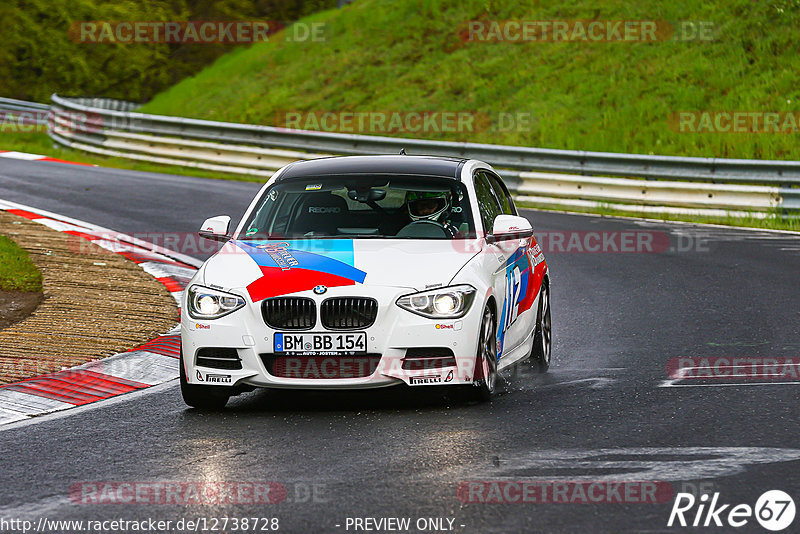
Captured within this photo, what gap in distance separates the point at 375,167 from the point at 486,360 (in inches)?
74.3

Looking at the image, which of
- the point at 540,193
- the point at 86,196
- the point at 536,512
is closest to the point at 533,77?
the point at 540,193

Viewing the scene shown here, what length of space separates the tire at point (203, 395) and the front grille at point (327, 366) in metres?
0.41

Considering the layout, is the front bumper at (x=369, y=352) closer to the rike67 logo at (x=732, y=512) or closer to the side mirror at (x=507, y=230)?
the side mirror at (x=507, y=230)

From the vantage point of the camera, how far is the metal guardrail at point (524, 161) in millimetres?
19375

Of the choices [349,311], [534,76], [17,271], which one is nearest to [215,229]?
[349,311]

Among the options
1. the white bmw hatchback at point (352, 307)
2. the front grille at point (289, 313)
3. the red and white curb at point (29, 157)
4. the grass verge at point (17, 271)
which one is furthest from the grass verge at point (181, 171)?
the front grille at point (289, 313)

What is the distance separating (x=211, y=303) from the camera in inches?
296

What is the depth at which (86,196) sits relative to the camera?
1978 centimetres

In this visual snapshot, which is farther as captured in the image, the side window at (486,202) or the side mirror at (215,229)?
the side window at (486,202)

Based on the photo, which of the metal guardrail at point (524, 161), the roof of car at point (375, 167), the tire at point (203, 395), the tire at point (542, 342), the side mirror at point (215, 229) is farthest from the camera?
the metal guardrail at point (524, 161)

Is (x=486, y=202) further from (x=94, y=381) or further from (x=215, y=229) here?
(x=94, y=381)

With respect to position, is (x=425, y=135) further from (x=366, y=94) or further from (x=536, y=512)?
(x=536, y=512)

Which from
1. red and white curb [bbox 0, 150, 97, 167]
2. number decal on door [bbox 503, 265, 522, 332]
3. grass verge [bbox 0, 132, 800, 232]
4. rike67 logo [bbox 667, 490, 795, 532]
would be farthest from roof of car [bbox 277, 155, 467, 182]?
red and white curb [bbox 0, 150, 97, 167]

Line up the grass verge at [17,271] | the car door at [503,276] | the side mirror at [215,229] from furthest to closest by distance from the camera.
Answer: the grass verge at [17,271] < the side mirror at [215,229] < the car door at [503,276]
